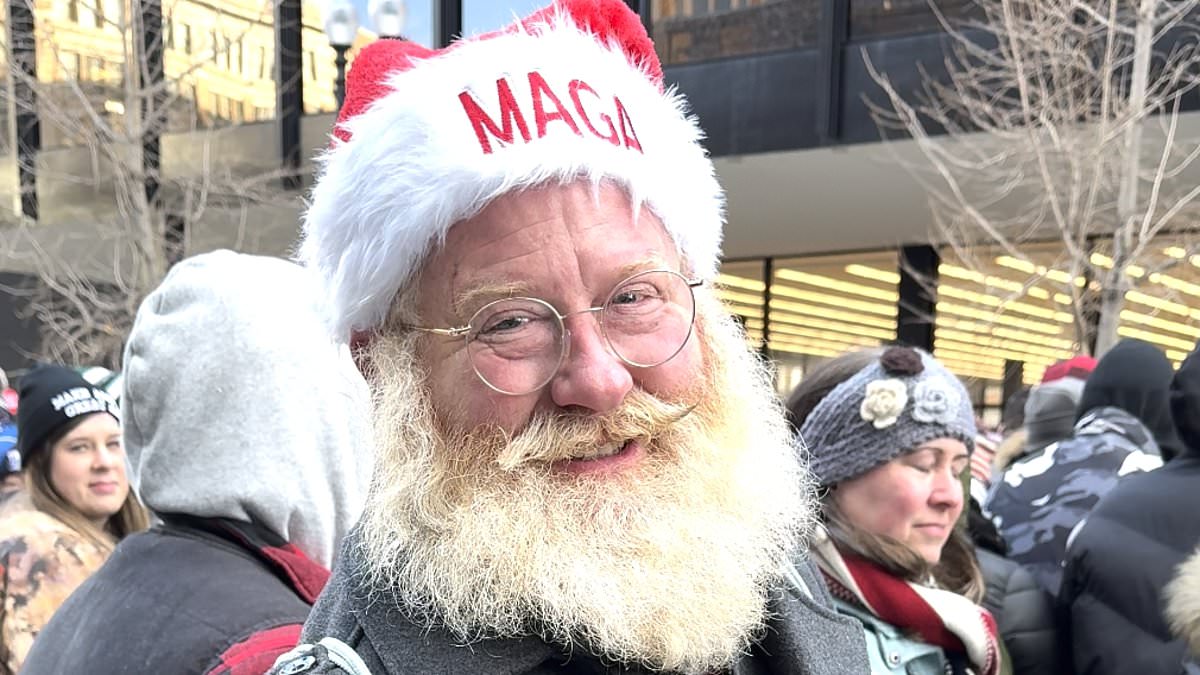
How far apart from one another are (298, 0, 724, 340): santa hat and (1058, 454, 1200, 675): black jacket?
1.74 meters

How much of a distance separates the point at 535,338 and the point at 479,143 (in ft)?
0.95

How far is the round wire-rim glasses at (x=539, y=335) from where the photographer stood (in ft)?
4.33

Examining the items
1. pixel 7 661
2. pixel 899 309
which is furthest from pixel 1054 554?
pixel 899 309

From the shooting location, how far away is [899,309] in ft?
42.2

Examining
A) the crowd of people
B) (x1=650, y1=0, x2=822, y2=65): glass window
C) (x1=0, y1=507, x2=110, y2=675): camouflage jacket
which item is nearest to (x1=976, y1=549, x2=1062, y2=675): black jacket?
the crowd of people

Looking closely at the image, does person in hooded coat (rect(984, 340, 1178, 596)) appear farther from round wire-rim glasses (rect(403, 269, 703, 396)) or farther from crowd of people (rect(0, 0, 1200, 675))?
round wire-rim glasses (rect(403, 269, 703, 396))

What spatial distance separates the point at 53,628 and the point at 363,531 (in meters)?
0.83

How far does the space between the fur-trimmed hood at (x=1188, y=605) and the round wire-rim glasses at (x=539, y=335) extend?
5.40ft

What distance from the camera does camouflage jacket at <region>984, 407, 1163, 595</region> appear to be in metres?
3.21

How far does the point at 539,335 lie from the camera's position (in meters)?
1.33

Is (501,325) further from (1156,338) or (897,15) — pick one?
(897,15)

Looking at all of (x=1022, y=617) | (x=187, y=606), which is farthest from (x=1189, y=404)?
(x=187, y=606)

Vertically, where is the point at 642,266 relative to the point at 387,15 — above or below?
below

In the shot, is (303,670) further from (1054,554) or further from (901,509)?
(1054,554)
